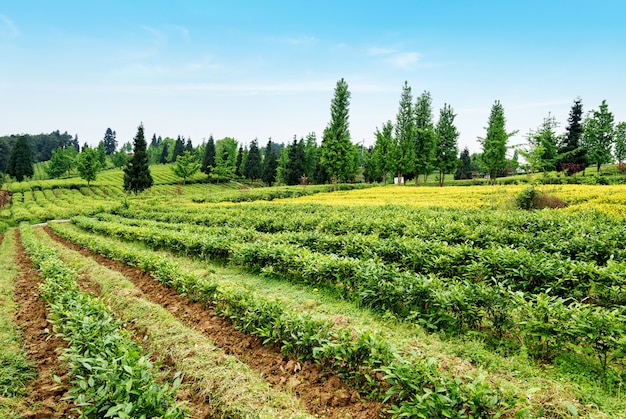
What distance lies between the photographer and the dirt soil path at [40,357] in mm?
3693

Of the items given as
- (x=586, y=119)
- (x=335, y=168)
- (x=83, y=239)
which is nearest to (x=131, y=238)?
(x=83, y=239)

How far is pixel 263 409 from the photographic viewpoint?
3449mm

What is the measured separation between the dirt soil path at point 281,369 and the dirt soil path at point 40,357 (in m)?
1.91

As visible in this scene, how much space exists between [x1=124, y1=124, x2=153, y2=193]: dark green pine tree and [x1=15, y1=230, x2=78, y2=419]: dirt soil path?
142 feet

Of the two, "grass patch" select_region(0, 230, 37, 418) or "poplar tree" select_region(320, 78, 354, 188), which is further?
"poplar tree" select_region(320, 78, 354, 188)

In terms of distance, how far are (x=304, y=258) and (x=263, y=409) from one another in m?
4.25

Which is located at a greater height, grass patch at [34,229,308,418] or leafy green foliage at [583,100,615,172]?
leafy green foliage at [583,100,615,172]

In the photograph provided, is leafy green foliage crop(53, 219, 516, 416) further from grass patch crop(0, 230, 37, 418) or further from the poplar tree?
the poplar tree

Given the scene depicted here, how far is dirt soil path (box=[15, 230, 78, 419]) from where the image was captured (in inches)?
145

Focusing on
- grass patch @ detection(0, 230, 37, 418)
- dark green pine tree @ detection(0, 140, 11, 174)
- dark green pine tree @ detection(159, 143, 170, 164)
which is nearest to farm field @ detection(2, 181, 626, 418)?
grass patch @ detection(0, 230, 37, 418)

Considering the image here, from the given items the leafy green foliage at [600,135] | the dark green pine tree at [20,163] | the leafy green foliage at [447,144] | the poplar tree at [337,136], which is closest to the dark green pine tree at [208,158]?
the dark green pine tree at [20,163]

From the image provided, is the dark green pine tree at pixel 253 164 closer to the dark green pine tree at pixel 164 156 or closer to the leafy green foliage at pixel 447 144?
the leafy green foliage at pixel 447 144

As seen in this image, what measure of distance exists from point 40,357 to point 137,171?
48955mm

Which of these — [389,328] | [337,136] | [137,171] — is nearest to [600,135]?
[337,136]
